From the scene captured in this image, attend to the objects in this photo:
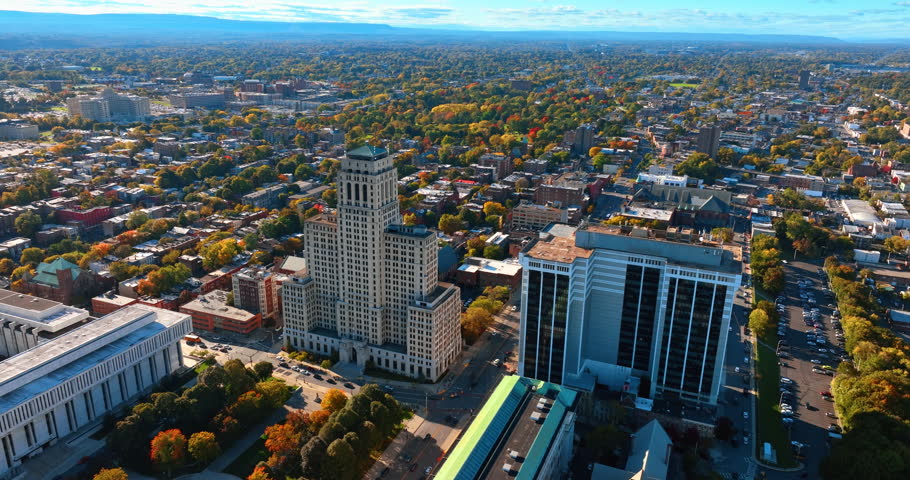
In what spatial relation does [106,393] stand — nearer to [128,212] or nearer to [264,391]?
[264,391]

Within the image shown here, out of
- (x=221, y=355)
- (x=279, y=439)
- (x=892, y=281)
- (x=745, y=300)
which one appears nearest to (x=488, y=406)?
(x=279, y=439)

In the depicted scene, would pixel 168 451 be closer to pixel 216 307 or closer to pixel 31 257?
pixel 216 307

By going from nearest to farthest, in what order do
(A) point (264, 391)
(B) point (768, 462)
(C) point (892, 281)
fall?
(B) point (768, 462) → (A) point (264, 391) → (C) point (892, 281)

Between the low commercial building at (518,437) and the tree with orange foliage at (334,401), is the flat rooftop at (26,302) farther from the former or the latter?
the low commercial building at (518,437)

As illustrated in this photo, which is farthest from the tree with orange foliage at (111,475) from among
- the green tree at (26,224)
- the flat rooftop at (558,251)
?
the green tree at (26,224)

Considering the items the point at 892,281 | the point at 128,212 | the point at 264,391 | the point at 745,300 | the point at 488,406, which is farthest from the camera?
the point at 128,212

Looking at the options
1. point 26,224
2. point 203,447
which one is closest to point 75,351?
point 203,447
